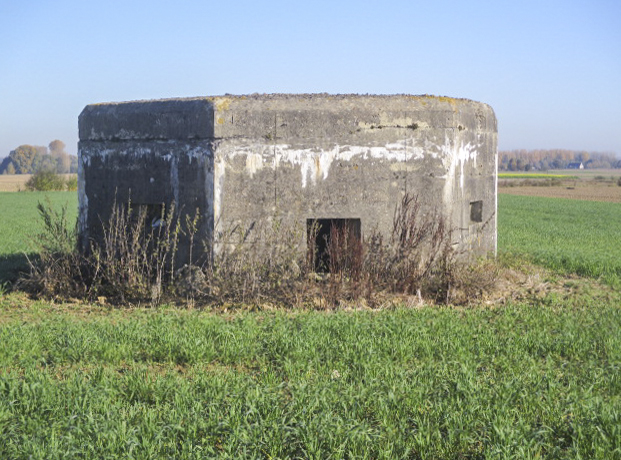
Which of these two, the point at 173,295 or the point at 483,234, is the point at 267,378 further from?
the point at 483,234

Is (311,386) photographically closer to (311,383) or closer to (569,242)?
(311,383)

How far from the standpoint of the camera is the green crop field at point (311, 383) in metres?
3.49

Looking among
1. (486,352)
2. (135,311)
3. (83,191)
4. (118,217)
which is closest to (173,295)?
(135,311)

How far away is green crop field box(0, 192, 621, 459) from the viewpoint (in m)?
3.49

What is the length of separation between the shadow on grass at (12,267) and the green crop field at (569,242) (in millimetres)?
7283

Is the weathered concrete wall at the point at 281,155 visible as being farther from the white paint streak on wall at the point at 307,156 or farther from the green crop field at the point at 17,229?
the green crop field at the point at 17,229

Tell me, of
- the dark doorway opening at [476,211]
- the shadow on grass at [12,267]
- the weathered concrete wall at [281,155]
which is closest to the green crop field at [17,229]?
the shadow on grass at [12,267]

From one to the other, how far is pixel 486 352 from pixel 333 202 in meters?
2.69

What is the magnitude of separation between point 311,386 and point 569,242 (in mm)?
10545

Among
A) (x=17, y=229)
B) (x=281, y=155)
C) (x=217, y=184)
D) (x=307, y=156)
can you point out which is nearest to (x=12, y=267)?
(x=217, y=184)

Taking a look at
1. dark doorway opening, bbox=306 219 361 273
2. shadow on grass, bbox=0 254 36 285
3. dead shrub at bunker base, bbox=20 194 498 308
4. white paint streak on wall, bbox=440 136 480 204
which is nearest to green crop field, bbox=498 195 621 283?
white paint streak on wall, bbox=440 136 480 204

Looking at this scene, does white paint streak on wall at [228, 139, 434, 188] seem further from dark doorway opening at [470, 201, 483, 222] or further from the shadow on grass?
the shadow on grass

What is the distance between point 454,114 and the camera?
25.2 ft

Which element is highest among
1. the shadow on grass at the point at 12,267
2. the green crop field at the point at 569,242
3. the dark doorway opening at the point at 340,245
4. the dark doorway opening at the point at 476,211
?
the dark doorway opening at the point at 476,211
